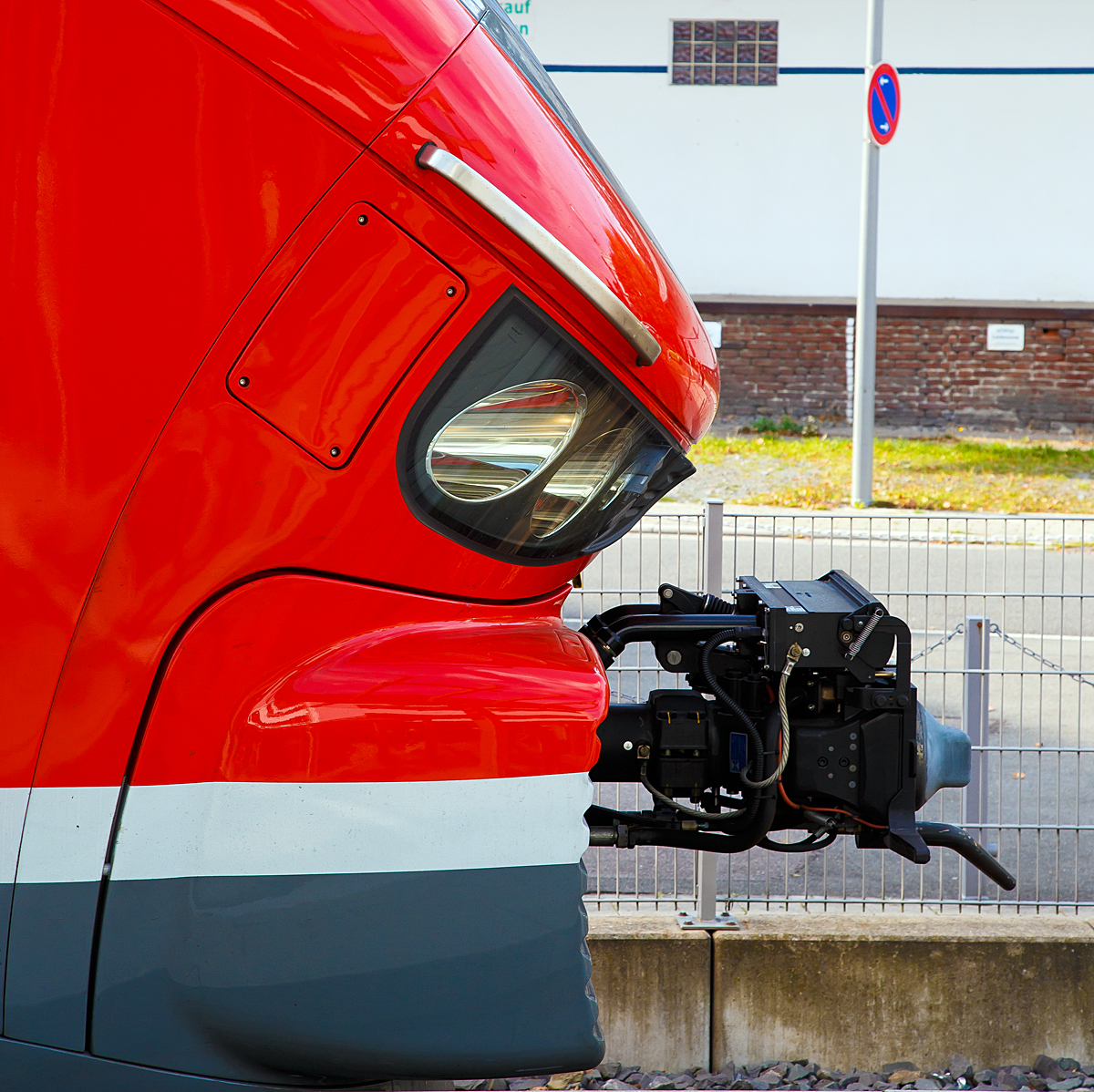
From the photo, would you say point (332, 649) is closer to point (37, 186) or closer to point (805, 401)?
point (37, 186)

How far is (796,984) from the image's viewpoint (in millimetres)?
3479

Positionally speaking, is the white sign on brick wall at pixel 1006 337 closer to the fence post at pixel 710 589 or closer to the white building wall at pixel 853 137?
the white building wall at pixel 853 137

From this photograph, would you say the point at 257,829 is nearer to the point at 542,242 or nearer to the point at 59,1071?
the point at 59,1071

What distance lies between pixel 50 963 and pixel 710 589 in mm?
2329

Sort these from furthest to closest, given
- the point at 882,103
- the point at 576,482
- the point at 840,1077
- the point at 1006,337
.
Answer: the point at 1006,337, the point at 882,103, the point at 840,1077, the point at 576,482

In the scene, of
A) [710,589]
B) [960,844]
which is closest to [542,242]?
[960,844]

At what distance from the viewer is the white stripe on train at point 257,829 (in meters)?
1.61

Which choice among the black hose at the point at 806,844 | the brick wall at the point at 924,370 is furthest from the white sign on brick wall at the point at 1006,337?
the black hose at the point at 806,844

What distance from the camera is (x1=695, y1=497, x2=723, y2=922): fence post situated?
3568 mm

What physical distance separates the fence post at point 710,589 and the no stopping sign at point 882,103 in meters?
9.53

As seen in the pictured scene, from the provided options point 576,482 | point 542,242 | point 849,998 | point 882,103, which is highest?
point 882,103

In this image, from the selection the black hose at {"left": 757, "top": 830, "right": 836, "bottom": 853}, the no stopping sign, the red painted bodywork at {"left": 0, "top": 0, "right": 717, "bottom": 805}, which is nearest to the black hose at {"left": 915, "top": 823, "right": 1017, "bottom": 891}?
the black hose at {"left": 757, "top": 830, "right": 836, "bottom": 853}

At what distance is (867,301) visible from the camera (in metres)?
12.1

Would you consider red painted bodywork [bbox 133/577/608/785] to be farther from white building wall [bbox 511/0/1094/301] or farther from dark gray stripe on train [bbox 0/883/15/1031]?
white building wall [bbox 511/0/1094/301]
